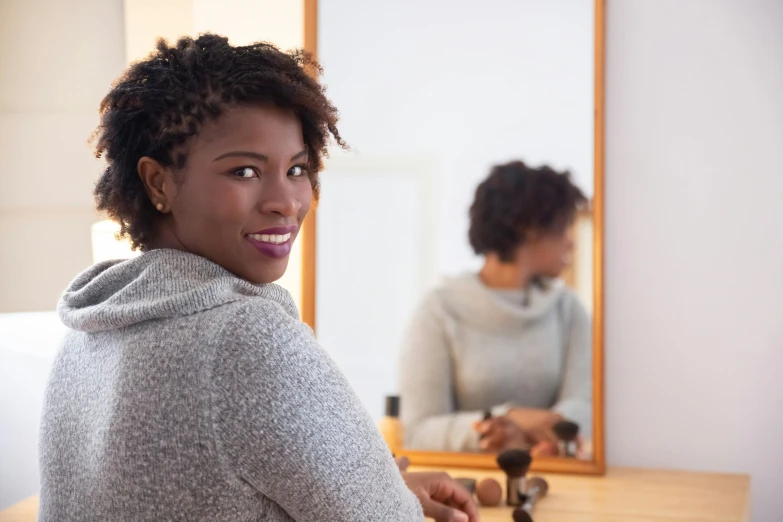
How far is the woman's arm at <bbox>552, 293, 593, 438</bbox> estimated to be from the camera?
1562 millimetres

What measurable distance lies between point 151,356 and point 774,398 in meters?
1.20

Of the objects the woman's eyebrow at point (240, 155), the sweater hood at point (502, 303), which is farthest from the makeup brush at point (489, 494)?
the woman's eyebrow at point (240, 155)

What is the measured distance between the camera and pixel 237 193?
85cm

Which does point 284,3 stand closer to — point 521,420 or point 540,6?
point 540,6

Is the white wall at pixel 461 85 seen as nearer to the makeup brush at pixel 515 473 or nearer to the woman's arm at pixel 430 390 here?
the woman's arm at pixel 430 390

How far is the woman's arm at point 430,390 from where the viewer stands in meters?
1.60

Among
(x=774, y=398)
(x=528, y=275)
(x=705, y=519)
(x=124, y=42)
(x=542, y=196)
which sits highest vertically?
(x=124, y=42)

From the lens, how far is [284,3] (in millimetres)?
1742

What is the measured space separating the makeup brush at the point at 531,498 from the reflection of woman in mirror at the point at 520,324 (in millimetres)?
141

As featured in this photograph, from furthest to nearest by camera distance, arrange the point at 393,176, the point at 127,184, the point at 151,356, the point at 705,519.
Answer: the point at 393,176 < the point at 705,519 < the point at 127,184 < the point at 151,356

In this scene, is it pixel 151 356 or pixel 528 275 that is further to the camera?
pixel 528 275

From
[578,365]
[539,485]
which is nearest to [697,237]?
[578,365]

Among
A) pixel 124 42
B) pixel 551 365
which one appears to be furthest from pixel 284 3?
pixel 551 365

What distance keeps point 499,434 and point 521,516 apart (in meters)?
0.30
